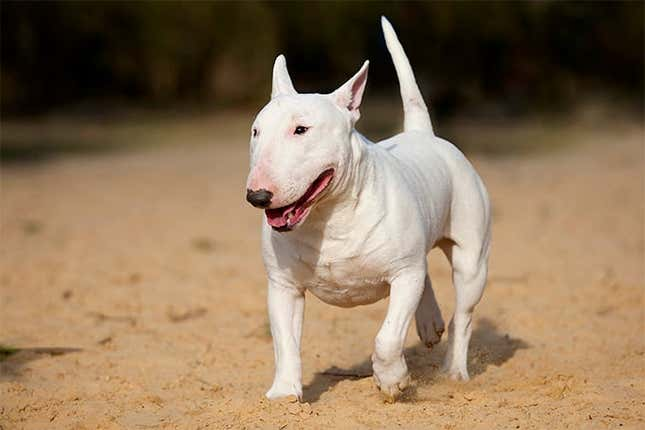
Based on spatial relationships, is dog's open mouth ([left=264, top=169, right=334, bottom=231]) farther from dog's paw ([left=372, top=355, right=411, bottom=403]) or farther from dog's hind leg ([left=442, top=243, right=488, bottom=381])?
dog's hind leg ([left=442, top=243, right=488, bottom=381])

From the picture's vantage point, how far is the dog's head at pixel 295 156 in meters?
4.07

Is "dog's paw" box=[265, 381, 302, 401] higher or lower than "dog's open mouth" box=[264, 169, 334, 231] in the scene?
lower

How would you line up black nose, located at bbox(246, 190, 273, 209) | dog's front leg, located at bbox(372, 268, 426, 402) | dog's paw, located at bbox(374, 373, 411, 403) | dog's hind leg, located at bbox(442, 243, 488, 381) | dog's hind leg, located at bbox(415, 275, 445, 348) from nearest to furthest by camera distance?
black nose, located at bbox(246, 190, 273, 209)
dog's front leg, located at bbox(372, 268, 426, 402)
dog's paw, located at bbox(374, 373, 411, 403)
dog's hind leg, located at bbox(442, 243, 488, 381)
dog's hind leg, located at bbox(415, 275, 445, 348)

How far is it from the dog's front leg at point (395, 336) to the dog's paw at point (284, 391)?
345 millimetres

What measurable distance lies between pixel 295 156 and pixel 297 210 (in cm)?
22

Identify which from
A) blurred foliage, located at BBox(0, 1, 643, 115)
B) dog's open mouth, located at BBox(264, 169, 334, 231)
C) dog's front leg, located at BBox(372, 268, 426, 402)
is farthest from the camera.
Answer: blurred foliage, located at BBox(0, 1, 643, 115)

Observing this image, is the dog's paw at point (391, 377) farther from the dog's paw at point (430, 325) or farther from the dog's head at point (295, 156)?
the dog's paw at point (430, 325)

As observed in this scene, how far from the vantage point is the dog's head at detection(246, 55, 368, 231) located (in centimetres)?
407

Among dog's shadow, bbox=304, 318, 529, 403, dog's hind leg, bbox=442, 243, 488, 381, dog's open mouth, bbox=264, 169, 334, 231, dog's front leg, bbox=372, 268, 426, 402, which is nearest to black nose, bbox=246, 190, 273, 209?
dog's open mouth, bbox=264, 169, 334, 231

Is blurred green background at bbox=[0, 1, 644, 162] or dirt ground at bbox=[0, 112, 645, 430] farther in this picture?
blurred green background at bbox=[0, 1, 644, 162]

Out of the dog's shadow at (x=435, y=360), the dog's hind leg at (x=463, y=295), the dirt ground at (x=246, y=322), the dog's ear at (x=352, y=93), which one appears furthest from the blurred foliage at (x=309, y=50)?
the dog's ear at (x=352, y=93)

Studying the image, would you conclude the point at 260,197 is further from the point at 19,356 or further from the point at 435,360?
the point at 19,356

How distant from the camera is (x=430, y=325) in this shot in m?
5.49

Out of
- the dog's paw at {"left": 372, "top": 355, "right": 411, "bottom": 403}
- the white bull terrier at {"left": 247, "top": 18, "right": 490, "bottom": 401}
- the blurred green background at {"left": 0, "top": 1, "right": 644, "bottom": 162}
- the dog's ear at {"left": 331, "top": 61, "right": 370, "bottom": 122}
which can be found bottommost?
the blurred green background at {"left": 0, "top": 1, "right": 644, "bottom": 162}
